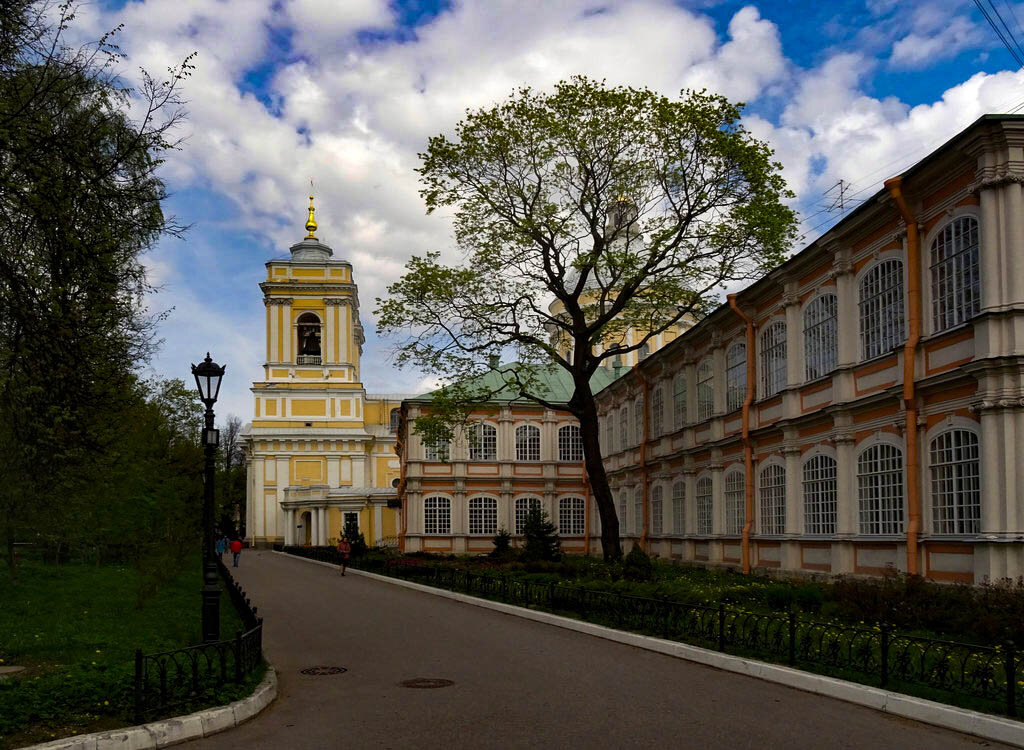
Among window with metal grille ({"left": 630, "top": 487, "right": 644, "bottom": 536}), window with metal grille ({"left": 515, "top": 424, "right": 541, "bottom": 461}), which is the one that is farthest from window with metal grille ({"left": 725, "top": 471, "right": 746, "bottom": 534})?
window with metal grille ({"left": 515, "top": 424, "right": 541, "bottom": 461})

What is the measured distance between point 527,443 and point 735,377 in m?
20.6

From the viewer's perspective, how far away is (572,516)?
48.5 m

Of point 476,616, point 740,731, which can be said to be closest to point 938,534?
point 476,616

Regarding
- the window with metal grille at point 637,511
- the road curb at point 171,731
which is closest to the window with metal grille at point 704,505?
the window with metal grille at point 637,511

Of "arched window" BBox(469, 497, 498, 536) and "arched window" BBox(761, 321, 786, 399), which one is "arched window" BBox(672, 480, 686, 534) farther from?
"arched window" BBox(469, 497, 498, 536)

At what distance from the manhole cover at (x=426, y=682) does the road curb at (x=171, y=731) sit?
6.07ft

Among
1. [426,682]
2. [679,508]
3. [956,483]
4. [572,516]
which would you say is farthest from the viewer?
[572,516]

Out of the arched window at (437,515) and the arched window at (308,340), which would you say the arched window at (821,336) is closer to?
the arched window at (437,515)

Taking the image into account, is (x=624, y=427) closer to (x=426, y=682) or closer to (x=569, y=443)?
(x=569, y=443)

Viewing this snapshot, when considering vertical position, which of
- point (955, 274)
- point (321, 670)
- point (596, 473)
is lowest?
point (321, 670)

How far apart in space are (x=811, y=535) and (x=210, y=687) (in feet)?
54.7

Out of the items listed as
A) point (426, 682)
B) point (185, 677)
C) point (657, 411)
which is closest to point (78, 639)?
point (185, 677)

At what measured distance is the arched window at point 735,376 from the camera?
93.7 ft

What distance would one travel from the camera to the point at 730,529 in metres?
29.1
